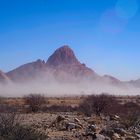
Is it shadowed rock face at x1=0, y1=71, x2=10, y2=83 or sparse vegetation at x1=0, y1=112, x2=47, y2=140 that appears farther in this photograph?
shadowed rock face at x1=0, y1=71, x2=10, y2=83

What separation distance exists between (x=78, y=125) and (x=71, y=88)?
6087 inches

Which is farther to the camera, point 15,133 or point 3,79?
point 3,79

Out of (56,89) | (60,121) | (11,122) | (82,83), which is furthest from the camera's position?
(82,83)

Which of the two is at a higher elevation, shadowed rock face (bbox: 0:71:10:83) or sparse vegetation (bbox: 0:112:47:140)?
shadowed rock face (bbox: 0:71:10:83)

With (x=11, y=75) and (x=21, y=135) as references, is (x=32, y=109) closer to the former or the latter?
(x=21, y=135)

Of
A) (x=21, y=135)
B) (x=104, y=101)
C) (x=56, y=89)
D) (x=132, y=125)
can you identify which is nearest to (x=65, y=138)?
(x=21, y=135)

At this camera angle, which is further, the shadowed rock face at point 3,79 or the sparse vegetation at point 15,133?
the shadowed rock face at point 3,79

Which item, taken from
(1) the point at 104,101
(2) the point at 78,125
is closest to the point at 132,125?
(2) the point at 78,125

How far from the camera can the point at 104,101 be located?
115 ft

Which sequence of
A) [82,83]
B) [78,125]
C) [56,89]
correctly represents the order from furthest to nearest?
[82,83] → [56,89] → [78,125]

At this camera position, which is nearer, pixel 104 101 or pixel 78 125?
pixel 78 125

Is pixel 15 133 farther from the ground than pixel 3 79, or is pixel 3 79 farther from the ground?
pixel 3 79

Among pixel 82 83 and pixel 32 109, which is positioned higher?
pixel 82 83

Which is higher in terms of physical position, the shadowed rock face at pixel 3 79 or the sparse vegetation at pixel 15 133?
the shadowed rock face at pixel 3 79
